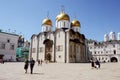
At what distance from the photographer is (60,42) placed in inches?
1789

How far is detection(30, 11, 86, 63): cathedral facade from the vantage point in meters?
44.2

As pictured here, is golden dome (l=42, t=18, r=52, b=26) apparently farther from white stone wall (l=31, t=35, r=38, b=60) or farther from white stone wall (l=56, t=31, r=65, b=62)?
white stone wall (l=56, t=31, r=65, b=62)

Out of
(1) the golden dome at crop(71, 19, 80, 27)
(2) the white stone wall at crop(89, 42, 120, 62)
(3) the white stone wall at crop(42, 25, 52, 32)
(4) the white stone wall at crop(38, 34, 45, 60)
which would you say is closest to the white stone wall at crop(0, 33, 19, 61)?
(4) the white stone wall at crop(38, 34, 45, 60)

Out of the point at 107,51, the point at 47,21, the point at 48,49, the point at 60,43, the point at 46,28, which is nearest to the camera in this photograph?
the point at 60,43

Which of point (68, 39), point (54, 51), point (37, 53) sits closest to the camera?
point (68, 39)

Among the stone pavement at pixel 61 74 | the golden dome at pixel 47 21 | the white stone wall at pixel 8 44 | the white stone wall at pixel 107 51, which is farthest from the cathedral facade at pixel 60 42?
the white stone wall at pixel 107 51

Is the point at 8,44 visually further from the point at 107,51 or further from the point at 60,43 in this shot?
the point at 107,51

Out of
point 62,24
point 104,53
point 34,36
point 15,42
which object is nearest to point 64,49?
point 62,24

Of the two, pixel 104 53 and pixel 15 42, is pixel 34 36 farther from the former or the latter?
pixel 104 53

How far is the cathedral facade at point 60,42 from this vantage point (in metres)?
44.2

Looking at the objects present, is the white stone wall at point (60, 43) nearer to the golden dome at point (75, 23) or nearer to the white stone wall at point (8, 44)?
the golden dome at point (75, 23)

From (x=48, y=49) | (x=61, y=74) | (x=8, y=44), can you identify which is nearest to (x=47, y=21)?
(x=48, y=49)

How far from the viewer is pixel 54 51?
4647 centimetres

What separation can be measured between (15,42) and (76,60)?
71.9 ft
